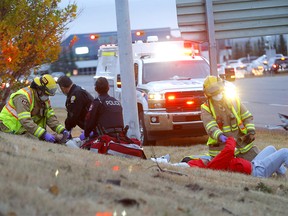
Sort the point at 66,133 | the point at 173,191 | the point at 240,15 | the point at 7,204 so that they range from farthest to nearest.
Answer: the point at 240,15
the point at 66,133
the point at 173,191
the point at 7,204

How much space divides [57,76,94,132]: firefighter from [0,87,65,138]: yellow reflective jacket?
1.17ft

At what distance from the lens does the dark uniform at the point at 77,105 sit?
37.6 feet

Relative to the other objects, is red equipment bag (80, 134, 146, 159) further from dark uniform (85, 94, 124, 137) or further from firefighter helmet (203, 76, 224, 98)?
firefighter helmet (203, 76, 224, 98)

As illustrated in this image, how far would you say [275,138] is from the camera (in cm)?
1644

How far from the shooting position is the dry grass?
509 centimetres

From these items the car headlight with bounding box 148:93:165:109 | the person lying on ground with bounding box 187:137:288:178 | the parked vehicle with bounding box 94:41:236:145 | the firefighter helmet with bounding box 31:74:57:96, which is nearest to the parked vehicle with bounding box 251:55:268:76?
the parked vehicle with bounding box 94:41:236:145

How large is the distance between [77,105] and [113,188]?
5.63 metres

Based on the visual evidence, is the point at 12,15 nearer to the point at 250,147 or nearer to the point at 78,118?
the point at 78,118

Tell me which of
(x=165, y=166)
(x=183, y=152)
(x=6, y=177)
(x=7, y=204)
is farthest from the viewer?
(x=183, y=152)

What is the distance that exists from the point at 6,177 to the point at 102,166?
180 cm

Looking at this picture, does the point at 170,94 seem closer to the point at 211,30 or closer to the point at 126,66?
the point at 211,30

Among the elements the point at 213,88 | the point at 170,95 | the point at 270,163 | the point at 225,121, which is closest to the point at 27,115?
the point at 213,88

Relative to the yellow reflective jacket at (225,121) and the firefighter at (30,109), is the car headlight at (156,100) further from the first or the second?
the yellow reflective jacket at (225,121)

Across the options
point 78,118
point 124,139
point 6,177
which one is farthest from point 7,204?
point 78,118
